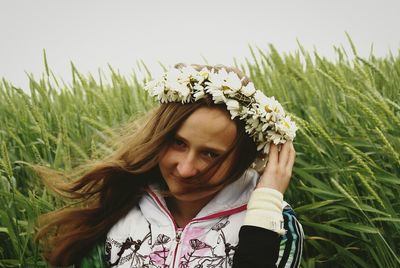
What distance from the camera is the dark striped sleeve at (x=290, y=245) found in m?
1.34

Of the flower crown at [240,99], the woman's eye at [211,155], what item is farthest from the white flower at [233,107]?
the woman's eye at [211,155]

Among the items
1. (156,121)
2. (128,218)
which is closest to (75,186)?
(128,218)

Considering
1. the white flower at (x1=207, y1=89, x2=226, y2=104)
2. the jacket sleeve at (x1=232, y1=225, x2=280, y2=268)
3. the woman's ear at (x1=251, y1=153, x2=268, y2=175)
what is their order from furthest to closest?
the woman's ear at (x1=251, y1=153, x2=268, y2=175) → the white flower at (x1=207, y1=89, x2=226, y2=104) → the jacket sleeve at (x1=232, y1=225, x2=280, y2=268)

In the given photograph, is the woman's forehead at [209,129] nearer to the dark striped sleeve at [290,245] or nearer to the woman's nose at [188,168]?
the woman's nose at [188,168]

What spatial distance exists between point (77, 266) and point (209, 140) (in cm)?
54

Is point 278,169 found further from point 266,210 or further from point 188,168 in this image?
point 188,168

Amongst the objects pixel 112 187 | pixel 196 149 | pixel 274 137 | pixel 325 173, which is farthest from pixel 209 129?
pixel 325 173

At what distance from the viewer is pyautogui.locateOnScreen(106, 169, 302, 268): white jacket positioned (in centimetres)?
136

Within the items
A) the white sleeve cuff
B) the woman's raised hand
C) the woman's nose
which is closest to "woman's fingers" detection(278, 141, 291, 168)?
the woman's raised hand

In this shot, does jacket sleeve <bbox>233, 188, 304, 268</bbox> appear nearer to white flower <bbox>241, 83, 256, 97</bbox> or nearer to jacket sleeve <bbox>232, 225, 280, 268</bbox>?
jacket sleeve <bbox>232, 225, 280, 268</bbox>

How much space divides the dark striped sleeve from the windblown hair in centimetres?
19

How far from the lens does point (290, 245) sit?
134 cm

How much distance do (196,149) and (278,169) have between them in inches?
8.1

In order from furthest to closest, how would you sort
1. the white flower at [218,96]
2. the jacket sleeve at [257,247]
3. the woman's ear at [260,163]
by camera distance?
the woman's ear at [260,163] → the white flower at [218,96] → the jacket sleeve at [257,247]
